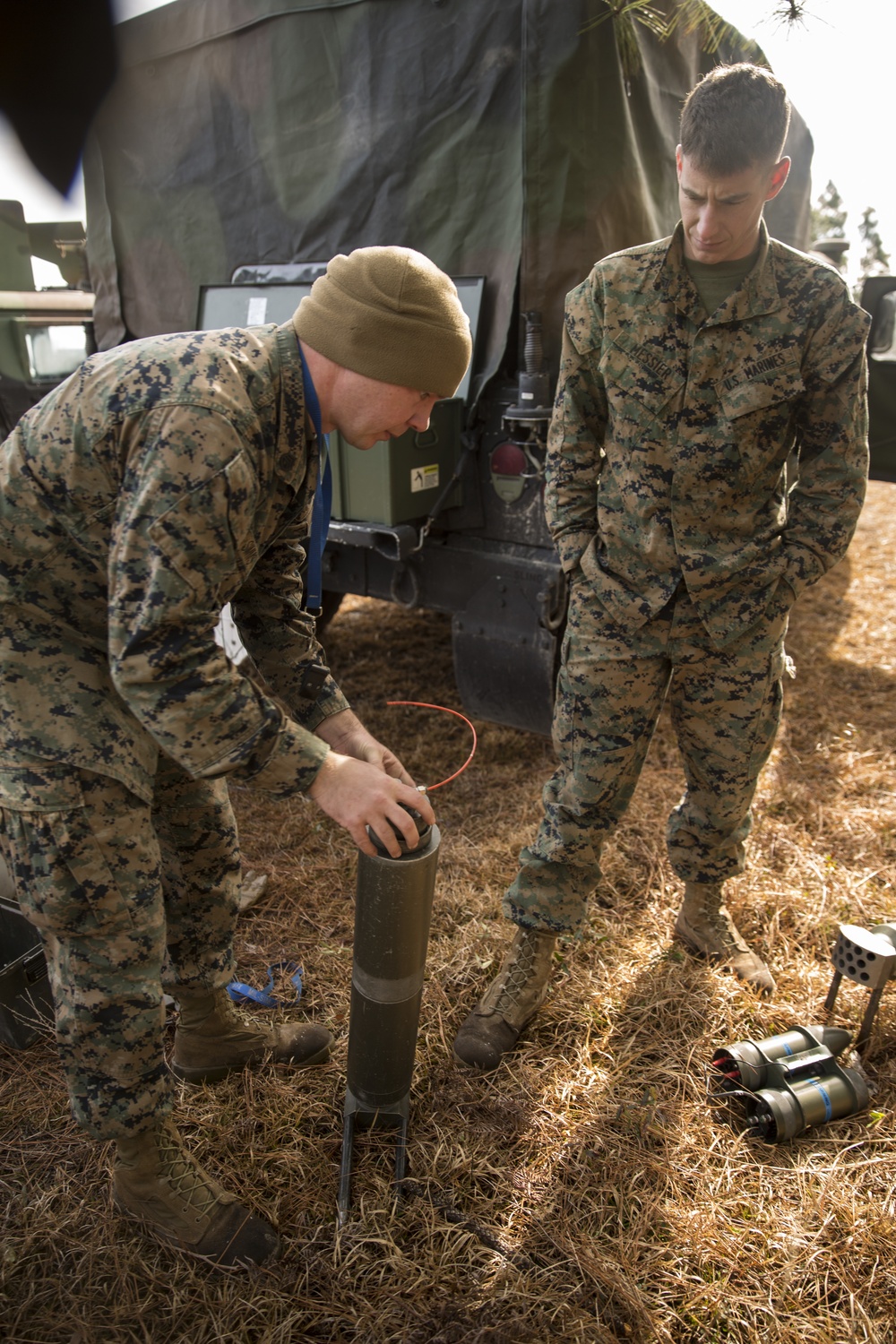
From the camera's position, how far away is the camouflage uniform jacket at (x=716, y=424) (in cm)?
213

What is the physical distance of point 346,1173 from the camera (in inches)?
79.7

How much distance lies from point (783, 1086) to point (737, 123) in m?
2.13

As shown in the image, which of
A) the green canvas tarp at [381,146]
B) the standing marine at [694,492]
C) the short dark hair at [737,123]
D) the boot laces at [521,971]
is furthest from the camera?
the green canvas tarp at [381,146]

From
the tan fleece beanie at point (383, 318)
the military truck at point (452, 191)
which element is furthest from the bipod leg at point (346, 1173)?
the military truck at point (452, 191)

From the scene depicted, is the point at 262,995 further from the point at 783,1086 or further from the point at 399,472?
the point at 399,472

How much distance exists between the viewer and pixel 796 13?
276 centimetres

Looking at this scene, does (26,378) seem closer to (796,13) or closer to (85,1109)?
(796,13)

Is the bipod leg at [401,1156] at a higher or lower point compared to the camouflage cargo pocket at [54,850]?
lower

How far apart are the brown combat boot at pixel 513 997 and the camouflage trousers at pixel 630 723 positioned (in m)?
0.08

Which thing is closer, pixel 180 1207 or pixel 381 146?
pixel 180 1207

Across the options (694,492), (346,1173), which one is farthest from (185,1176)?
(694,492)

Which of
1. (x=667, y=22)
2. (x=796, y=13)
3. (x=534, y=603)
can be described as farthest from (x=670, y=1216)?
(x=667, y=22)

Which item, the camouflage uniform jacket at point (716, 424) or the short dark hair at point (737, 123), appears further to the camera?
the camouflage uniform jacket at point (716, 424)

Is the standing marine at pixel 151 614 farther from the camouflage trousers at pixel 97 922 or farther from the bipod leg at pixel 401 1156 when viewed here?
the bipod leg at pixel 401 1156
